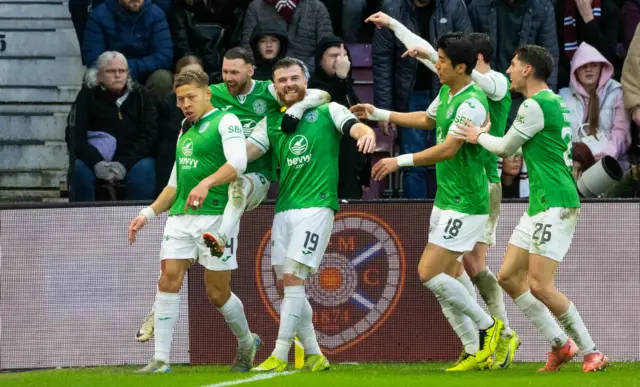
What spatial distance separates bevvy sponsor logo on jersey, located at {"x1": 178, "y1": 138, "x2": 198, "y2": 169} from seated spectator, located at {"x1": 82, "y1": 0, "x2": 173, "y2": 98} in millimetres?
4194

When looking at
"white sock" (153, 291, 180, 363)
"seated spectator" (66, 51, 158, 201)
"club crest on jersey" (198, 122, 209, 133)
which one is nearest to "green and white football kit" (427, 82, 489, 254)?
"club crest on jersey" (198, 122, 209, 133)

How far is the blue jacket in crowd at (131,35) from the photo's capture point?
50.4 feet

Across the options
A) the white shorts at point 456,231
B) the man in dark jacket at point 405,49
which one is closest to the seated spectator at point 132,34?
the man in dark jacket at point 405,49

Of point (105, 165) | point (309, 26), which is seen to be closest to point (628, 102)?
point (309, 26)

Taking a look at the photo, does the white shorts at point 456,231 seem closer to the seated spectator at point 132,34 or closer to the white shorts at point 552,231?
the white shorts at point 552,231

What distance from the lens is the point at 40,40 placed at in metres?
16.8

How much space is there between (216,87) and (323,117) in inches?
46.1

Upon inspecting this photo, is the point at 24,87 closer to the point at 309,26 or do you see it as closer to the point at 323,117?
the point at 309,26

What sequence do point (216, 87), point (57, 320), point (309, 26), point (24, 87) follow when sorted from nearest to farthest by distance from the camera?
point (216, 87) → point (57, 320) → point (309, 26) → point (24, 87)

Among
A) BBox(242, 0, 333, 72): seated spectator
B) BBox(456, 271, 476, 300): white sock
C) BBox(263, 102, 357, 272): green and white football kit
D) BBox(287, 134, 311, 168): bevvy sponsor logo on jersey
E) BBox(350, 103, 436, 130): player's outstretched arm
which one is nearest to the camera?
BBox(263, 102, 357, 272): green and white football kit

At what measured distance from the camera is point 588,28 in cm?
1562

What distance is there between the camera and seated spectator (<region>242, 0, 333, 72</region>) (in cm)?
1528

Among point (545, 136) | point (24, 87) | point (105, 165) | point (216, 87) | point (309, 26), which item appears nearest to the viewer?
point (545, 136)

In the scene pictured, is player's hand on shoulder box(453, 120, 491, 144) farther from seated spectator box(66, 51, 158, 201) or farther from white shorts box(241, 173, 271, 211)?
seated spectator box(66, 51, 158, 201)
